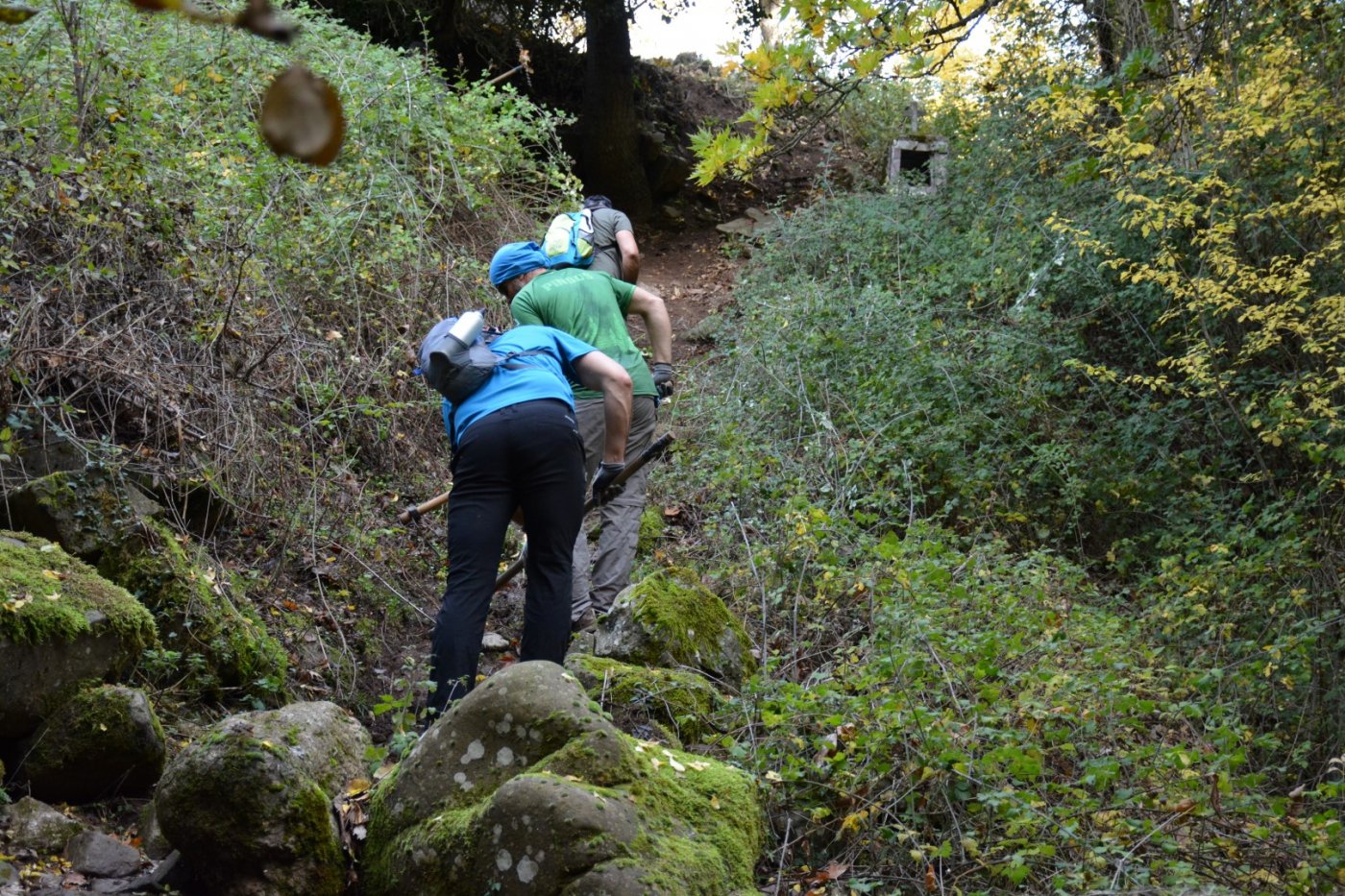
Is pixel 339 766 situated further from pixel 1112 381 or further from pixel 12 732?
pixel 1112 381

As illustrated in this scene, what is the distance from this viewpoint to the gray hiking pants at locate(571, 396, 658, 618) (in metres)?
5.94

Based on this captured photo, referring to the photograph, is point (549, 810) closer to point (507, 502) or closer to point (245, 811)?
point (245, 811)

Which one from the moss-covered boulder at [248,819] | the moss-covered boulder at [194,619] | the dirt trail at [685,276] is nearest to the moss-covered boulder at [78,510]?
the moss-covered boulder at [194,619]

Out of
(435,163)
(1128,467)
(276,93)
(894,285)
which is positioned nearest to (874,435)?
(1128,467)

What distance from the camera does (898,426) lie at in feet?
26.5

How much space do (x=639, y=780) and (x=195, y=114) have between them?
593 centimetres

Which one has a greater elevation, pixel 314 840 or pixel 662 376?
pixel 662 376

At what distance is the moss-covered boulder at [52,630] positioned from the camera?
3842 millimetres

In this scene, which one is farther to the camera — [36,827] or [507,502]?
[507,502]

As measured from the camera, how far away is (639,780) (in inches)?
132

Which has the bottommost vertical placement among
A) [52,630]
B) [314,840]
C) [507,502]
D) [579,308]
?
[314,840]

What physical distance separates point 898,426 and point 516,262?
321 cm

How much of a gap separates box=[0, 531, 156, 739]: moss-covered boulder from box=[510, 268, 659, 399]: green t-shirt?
7.45ft

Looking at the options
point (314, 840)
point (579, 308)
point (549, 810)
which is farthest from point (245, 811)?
point (579, 308)
